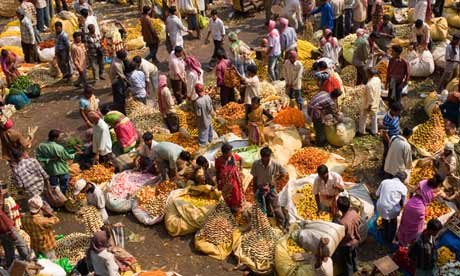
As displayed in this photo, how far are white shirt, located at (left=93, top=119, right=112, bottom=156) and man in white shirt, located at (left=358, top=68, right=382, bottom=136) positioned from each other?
509cm

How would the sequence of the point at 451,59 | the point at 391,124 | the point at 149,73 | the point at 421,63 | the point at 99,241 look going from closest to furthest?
the point at 99,241, the point at 391,124, the point at 451,59, the point at 149,73, the point at 421,63

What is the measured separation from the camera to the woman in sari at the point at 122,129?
1259cm

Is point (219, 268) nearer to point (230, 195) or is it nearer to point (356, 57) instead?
point (230, 195)

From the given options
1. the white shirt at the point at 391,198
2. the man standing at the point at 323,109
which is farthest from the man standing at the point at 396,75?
the white shirt at the point at 391,198

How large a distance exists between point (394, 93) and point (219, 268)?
5.64 m

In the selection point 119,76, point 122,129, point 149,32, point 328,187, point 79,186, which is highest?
point 149,32

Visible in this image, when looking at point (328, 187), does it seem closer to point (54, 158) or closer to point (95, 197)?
point (95, 197)

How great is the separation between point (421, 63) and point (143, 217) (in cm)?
760

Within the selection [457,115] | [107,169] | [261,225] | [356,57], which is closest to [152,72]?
[107,169]

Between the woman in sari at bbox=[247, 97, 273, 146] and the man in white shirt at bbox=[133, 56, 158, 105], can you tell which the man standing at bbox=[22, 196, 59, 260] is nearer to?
the woman in sari at bbox=[247, 97, 273, 146]

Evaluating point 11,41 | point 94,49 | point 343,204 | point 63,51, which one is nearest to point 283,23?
point 94,49

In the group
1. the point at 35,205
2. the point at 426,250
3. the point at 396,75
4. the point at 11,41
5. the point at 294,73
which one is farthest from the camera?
the point at 11,41

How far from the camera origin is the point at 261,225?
10.2 m

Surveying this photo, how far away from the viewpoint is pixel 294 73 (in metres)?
13.4
